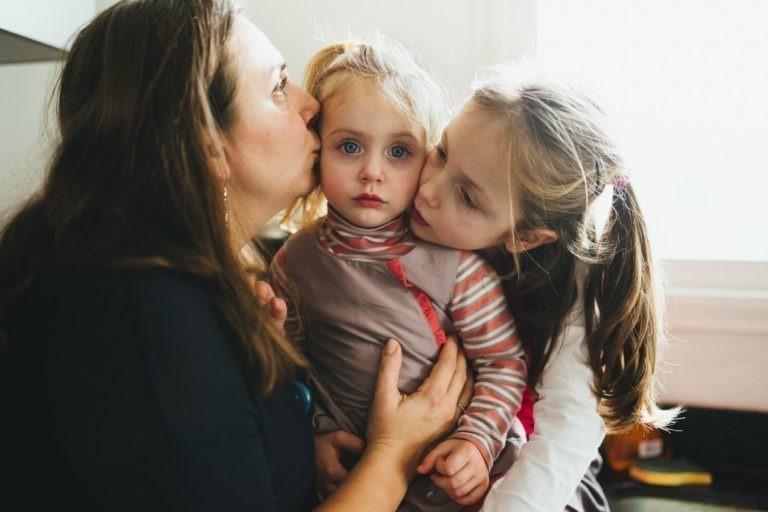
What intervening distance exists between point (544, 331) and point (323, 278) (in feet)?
1.37

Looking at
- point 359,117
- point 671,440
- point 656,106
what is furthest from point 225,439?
point 656,106

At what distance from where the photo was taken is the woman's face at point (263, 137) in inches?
36.1

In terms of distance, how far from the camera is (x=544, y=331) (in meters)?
1.13

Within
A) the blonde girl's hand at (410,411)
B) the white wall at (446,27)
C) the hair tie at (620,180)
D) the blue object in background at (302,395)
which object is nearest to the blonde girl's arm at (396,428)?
the blonde girl's hand at (410,411)

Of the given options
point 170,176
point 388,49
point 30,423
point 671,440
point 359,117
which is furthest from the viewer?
point 671,440

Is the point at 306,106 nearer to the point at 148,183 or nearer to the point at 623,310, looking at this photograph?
the point at 148,183

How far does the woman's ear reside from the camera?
104 cm

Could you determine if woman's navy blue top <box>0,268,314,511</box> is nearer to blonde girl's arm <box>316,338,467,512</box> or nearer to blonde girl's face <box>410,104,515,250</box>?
blonde girl's arm <box>316,338,467,512</box>

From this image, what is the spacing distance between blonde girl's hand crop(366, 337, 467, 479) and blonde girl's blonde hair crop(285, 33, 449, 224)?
388 millimetres

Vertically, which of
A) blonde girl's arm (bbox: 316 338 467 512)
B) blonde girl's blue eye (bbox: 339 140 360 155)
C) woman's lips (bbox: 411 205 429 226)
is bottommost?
blonde girl's arm (bbox: 316 338 467 512)

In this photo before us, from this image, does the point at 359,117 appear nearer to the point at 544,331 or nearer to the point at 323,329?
the point at 323,329

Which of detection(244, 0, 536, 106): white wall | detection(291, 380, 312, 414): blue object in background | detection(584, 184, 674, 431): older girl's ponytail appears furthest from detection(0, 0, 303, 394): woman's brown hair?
detection(244, 0, 536, 106): white wall

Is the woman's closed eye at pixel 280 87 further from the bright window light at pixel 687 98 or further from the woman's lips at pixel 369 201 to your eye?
the bright window light at pixel 687 98

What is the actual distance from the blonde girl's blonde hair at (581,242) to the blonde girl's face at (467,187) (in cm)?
2
